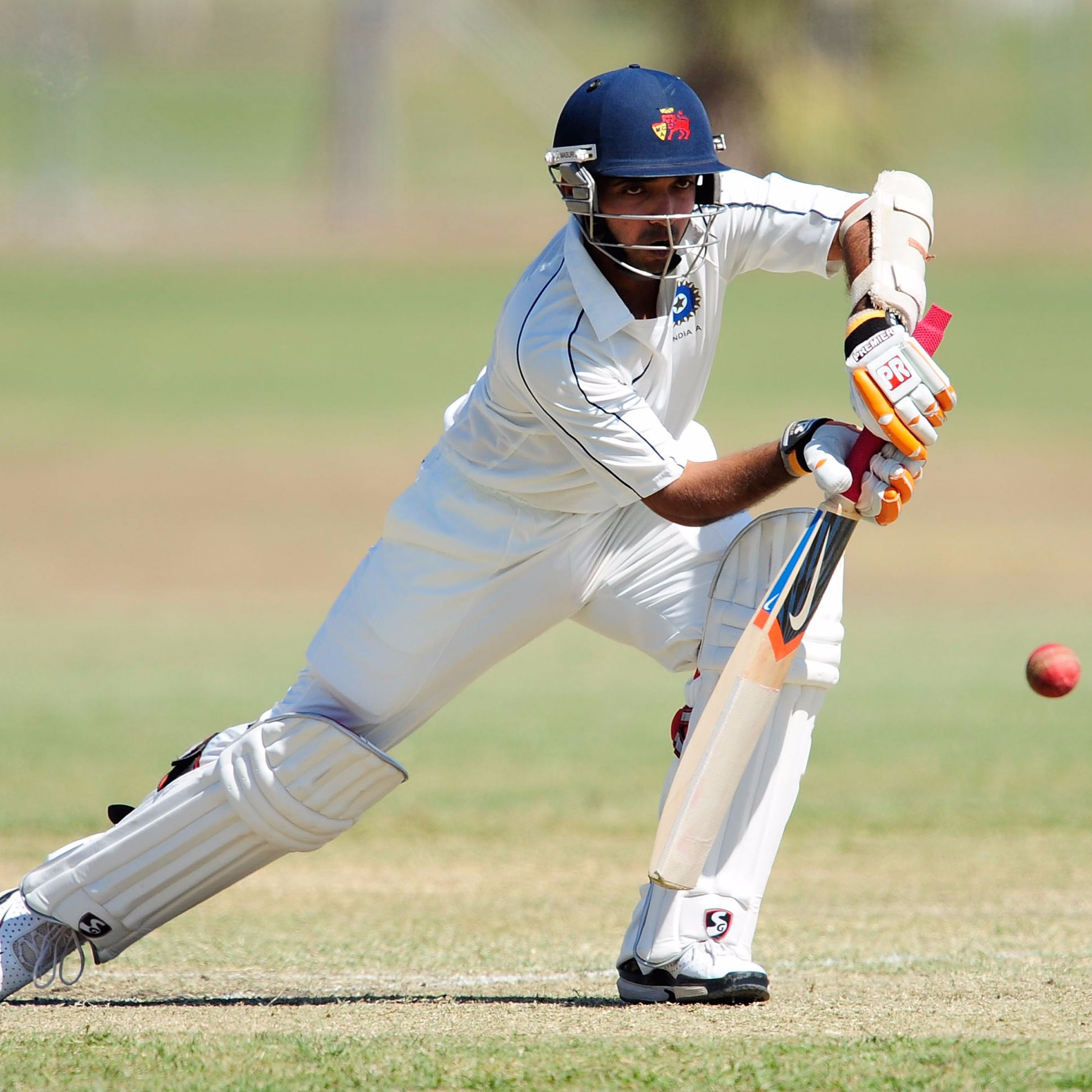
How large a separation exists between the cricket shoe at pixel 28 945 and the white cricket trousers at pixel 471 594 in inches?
25.1

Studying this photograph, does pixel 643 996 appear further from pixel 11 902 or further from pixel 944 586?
pixel 944 586

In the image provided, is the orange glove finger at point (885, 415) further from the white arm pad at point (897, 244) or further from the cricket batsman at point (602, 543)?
the white arm pad at point (897, 244)

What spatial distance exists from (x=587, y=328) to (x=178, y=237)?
21.5 metres

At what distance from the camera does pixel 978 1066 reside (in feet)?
8.64

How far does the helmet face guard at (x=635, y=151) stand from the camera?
3.16m

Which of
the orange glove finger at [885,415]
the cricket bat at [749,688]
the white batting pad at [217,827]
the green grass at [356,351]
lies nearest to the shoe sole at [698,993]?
the cricket bat at [749,688]

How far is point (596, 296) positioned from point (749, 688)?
775 mm

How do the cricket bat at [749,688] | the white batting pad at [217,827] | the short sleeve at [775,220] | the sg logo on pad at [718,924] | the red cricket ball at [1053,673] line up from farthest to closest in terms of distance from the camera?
the red cricket ball at [1053,673]
the short sleeve at [775,220]
the white batting pad at [217,827]
the sg logo on pad at [718,924]
the cricket bat at [749,688]

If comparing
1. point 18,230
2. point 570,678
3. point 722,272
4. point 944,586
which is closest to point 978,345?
point 944,586

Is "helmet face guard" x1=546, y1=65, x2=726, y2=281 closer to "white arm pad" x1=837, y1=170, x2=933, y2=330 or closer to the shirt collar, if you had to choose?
the shirt collar

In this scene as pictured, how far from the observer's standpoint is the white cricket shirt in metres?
3.14

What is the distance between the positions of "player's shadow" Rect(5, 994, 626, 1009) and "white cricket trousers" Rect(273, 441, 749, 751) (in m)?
0.50

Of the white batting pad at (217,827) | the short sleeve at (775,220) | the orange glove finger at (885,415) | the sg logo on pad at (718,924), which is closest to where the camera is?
the orange glove finger at (885,415)

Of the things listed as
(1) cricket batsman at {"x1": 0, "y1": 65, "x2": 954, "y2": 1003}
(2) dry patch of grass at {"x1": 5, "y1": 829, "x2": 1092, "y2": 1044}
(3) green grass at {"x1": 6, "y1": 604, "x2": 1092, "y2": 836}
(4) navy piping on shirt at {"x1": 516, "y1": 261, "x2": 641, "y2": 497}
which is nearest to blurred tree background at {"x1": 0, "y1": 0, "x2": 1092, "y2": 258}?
(3) green grass at {"x1": 6, "y1": 604, "x2": 1092, "y2": 836}
